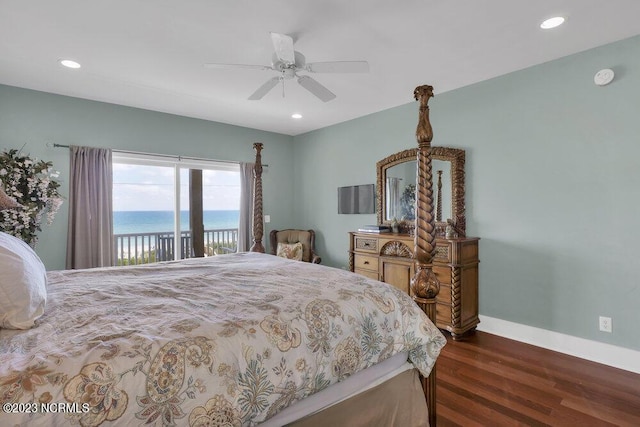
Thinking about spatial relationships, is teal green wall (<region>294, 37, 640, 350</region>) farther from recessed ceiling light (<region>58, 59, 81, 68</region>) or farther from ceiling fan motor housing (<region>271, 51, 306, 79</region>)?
recessed ceiling light (<region>58, 59, 81, 68</region>)

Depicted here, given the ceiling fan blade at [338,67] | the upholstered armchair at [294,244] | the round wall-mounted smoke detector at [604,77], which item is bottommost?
the upholstered armchair at [294,244]

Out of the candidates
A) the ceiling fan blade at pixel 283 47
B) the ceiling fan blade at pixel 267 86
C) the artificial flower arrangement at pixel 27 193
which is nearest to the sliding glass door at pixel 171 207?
the artificial flower arrangement at pixel 27 193

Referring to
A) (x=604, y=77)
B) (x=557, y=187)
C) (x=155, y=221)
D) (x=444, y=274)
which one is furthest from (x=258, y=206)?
(x=604, y=77)

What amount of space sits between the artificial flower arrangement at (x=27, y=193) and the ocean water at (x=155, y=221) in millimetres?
790

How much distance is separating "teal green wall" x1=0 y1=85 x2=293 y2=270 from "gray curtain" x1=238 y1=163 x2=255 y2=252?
0.22 meters

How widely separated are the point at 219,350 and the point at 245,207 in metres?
4.02

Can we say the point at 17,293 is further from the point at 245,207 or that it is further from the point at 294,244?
the point at 294,244

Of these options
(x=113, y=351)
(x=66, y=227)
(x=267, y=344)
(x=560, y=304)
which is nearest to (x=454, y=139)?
(x=560, y=304)

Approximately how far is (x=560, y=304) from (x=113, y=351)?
Result: 3396 mm

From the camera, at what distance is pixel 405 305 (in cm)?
172

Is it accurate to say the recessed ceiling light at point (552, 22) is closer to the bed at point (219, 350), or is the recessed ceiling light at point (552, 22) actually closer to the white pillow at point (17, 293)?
the bed at point (219, 350)

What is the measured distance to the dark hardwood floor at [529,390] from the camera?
6.31 ft

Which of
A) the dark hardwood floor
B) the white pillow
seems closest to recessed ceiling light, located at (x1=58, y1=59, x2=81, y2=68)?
the white pillow

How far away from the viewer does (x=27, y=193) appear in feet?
10.3
